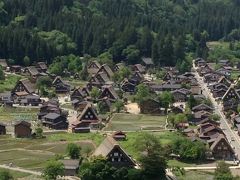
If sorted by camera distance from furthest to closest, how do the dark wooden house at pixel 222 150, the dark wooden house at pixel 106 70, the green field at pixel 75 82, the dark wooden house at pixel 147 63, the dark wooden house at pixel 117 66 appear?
the dark wooden house at pixel 147 63 → the dark wooden house at pixel 117 66 → the dark wooden house at pixel 106 70 → the green field at pixel 75 82 → the dark wooden house at pixel 222 150

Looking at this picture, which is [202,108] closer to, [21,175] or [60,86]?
[60,86]

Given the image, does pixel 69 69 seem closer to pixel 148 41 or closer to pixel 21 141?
pixel 148 41

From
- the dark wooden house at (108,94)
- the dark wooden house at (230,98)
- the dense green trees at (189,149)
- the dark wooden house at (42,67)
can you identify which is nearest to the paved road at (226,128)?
the dark wooden house at (230,98)

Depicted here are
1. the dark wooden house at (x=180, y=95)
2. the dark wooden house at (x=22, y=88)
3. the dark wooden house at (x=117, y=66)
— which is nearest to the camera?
the dark wooden house at (x=22, y=88)

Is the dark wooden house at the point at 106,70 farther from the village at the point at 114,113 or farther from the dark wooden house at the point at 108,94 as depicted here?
the dark wooden house at the point at 108,94

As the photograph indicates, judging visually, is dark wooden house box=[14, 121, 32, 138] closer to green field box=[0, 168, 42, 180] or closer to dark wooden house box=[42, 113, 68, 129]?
dark wooden house box=[42, 113, 68, 129]

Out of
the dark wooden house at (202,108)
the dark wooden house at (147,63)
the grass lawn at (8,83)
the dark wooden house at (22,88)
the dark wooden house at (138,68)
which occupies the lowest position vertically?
the dark wooden house at (147,63)

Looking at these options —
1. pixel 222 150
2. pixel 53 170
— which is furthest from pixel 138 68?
pixel 53 170
